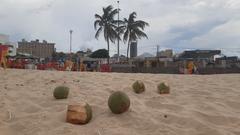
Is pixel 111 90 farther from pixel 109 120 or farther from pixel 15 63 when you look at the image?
pixel 15 63

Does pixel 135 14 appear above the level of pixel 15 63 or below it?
above

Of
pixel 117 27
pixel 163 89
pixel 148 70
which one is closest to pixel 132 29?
pixel 117 27

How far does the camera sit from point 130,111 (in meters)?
5.24

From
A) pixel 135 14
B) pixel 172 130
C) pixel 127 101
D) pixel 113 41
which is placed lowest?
pixel 172 130

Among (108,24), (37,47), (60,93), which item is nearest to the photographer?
(60,93)

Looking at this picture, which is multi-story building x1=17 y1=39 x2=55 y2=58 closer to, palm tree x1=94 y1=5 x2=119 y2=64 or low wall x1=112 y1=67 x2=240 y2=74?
palm tree x1=94 y1=5 x2=119 y2=64

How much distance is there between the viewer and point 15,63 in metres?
21.7

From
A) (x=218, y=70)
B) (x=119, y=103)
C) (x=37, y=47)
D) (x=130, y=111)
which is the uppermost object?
(x=37, y=47)

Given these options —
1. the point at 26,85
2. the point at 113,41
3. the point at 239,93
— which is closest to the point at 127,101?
the point at 239,93

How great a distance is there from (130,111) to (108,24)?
41.6m

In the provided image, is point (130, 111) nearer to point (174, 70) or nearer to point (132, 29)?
point (174, 70)

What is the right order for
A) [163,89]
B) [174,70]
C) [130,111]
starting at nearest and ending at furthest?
[130,111] → [163,89] → [174,70]

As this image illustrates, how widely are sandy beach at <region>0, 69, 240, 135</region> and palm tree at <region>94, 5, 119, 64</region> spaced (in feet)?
127

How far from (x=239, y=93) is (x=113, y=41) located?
132 feet
